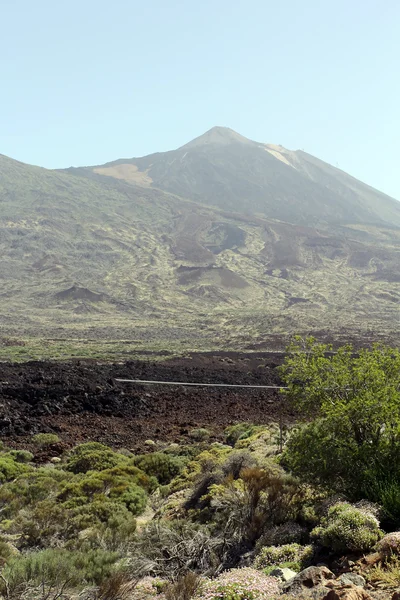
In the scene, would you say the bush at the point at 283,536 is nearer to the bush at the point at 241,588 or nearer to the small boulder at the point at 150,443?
the bush at the point at 241,588

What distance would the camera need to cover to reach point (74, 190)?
17162cm

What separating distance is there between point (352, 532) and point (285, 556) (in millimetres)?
1075

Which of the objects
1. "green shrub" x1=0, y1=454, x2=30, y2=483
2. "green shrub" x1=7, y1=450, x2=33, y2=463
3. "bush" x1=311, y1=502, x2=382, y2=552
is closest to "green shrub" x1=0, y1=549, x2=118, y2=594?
"bush" x1=311, y1=502, x2=382, y2=552

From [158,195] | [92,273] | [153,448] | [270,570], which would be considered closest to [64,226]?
[92,273]

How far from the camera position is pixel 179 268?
118000 mm

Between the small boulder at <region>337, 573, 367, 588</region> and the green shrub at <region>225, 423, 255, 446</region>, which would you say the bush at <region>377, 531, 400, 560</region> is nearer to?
the small boulder at <region>337, 573, 367, 588</region>

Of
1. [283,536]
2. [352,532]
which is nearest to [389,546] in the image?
[352,532]

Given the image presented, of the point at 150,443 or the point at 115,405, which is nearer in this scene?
the point at 150,443

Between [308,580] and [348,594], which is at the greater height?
[348,594]

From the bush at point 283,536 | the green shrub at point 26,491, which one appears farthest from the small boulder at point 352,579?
the green shrub at point 26,491

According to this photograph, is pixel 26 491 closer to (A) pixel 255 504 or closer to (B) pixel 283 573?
(A) pixel 255 504

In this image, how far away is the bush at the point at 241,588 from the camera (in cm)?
554

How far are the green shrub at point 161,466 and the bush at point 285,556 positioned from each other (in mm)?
6226

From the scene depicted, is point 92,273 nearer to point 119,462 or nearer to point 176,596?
point 119,462
